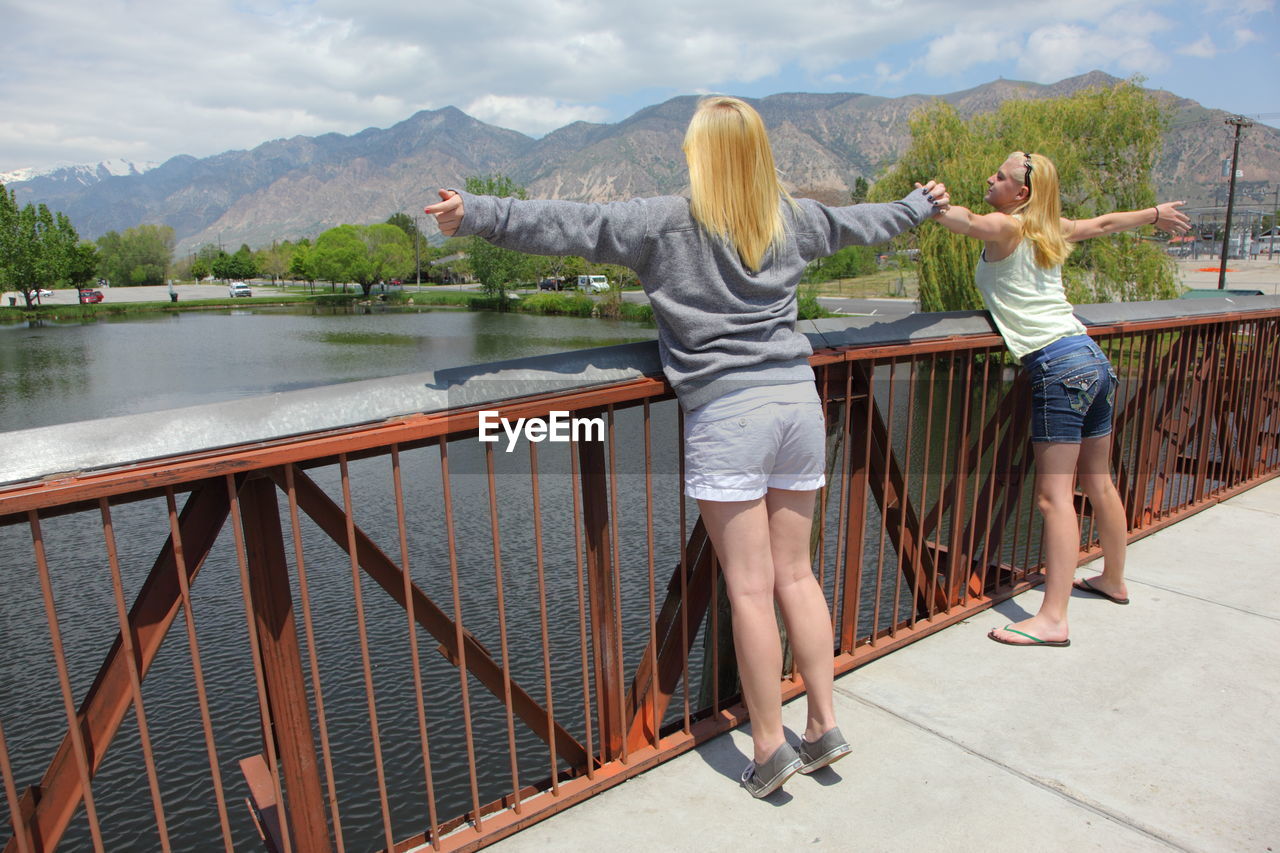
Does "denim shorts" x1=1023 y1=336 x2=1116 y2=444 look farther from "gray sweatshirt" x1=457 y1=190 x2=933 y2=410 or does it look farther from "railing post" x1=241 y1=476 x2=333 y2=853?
"railing post" x1=241 y1=476 x2=333 y2=853

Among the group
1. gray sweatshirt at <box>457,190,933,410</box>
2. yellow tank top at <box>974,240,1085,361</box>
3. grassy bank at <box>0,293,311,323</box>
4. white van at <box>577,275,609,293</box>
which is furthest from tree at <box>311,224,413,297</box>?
gray sweatshirt at <box>457,190,933,410</box>

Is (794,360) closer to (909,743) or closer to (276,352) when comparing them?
(909,743)

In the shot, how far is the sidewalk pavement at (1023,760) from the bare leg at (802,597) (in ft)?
0.80

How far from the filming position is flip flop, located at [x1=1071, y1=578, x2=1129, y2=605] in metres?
3.10

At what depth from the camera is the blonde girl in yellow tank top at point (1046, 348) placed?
262 centimetres

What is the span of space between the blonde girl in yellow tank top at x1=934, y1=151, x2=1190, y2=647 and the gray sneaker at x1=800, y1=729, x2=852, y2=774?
1.06 m

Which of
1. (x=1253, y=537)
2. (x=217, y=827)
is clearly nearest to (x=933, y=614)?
(x=1253, y=537)

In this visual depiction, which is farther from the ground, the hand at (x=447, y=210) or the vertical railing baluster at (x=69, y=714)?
the hand at (x=447, y=210)

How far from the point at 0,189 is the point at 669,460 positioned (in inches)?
2205

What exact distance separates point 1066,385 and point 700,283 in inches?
59.1

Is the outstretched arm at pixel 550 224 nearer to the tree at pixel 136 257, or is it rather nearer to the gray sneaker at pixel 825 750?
the gray sneaker at pixel 825 750

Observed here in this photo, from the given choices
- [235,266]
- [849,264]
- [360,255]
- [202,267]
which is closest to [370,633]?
[849,264]

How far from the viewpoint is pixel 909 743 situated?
2.21 m

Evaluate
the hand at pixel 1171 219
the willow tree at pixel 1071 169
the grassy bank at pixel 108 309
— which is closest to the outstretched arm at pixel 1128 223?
the hand at pixel 1171 219
